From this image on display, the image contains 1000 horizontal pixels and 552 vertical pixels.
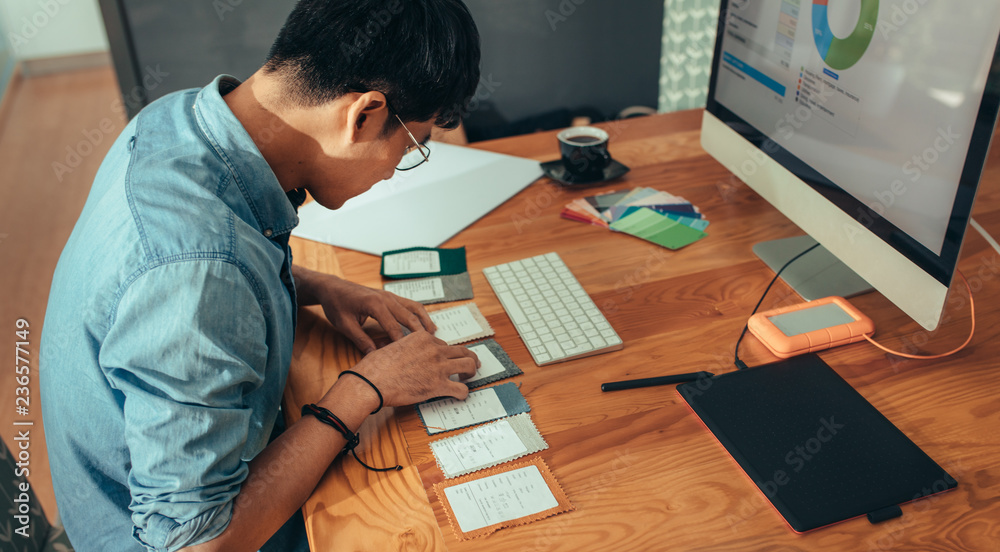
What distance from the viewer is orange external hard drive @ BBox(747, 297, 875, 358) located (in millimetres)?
939

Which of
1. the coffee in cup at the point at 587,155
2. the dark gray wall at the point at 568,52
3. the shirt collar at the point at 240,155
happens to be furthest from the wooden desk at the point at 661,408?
the dark gray wall at the point at 568,52

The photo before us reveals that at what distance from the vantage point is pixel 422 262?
1.17 metres

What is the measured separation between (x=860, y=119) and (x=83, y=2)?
5.02 metres

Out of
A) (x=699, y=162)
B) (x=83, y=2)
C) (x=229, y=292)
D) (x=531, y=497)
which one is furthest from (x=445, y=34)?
(x=83, y=2)

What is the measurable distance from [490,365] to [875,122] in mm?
595

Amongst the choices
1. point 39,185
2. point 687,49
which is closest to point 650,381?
point 687,49

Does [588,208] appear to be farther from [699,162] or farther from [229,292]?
[229,292]

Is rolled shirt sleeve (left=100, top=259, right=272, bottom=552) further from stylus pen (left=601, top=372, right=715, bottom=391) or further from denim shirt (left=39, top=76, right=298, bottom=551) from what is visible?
stylus pen (left=601, top=372, right=715, bottom=391)

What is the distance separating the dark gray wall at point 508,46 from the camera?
1830mm

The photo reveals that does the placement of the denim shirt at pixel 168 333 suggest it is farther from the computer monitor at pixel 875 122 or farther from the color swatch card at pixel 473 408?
the computer monitor at pixel 875 122

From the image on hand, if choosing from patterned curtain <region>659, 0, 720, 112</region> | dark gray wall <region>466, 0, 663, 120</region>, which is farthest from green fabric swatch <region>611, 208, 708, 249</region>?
patterned curtain <region>659, 0, 720, 112</region>

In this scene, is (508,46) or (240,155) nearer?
(240,155)

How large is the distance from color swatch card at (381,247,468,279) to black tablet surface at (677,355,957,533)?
1.48ft

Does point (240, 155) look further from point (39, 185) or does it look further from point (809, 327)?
point (39, 185)
